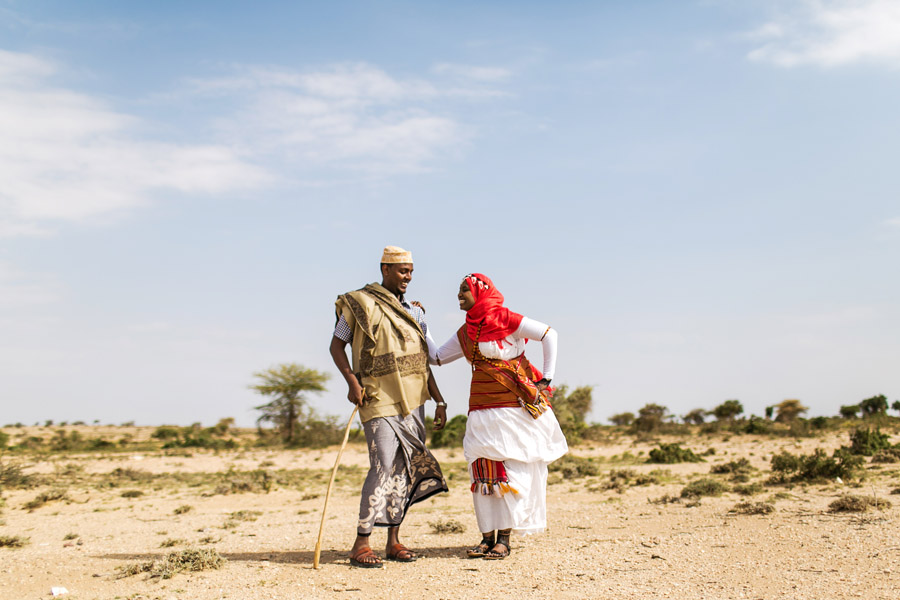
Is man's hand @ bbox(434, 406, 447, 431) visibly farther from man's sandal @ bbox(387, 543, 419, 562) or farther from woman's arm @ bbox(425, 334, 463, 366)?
man's sandal @ bbox(387, 543, 419, 562)

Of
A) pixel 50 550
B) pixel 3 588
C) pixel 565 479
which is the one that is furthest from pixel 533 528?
pixel 565 479

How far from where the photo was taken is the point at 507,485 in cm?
595

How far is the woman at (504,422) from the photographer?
5996mm

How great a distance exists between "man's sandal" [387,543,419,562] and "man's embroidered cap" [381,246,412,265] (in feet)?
7.73

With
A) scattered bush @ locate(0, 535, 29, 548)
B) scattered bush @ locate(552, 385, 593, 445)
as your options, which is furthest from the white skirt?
scattered bush @ locate(552, 385, 593, 445)

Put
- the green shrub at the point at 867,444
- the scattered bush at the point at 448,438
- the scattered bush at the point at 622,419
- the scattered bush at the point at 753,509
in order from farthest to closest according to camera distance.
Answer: the scattered bush at the point at 622,419 < the scattered bush at the point at 448,438 < the green shrub at the point at 867,444 < the scattered bush at the point at 753,509

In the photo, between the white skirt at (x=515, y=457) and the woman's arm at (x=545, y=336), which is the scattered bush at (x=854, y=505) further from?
the woman's arm at (x=545, y=336)

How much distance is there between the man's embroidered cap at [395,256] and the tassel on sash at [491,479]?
177 centimetres

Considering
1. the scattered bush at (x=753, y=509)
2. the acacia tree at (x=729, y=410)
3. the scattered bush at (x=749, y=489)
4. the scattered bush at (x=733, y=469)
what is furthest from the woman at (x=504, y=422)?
the acacia tree at (x=729, y=410)

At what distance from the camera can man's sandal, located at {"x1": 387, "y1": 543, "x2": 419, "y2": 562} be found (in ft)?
19.9

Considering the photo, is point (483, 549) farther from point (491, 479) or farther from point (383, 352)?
point (383, 352)

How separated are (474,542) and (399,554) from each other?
1204 mm

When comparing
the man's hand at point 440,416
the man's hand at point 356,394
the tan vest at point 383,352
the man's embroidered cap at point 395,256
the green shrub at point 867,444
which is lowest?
the green shrub at point 867,444

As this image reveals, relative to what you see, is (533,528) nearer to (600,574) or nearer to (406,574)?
(600,574)
